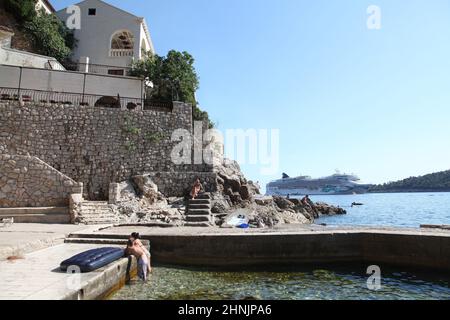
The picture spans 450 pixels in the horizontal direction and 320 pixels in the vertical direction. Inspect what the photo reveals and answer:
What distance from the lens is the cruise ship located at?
11938 centimetres

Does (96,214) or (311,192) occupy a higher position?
(311,192)

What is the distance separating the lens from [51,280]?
6.15 metres

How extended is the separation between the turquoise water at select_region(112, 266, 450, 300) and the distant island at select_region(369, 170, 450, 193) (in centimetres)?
14306

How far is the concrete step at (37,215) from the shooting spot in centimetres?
1467

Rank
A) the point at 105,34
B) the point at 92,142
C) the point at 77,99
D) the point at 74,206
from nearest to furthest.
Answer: the point at 74,206 → the point at 92,142 → the point at 77,99 → the point at 105,34

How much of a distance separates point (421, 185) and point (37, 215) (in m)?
162

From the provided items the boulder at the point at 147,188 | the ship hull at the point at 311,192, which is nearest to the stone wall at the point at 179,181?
the boulder at the point at 147,188

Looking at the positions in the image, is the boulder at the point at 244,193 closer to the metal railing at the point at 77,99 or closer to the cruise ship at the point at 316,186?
the metal railing at the point at 77,99

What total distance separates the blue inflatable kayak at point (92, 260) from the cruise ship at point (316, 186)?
11184 cm

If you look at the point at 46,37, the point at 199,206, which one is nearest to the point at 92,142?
the point at 199,206

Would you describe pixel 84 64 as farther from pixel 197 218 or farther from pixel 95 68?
pixel 197 218
